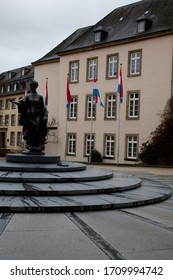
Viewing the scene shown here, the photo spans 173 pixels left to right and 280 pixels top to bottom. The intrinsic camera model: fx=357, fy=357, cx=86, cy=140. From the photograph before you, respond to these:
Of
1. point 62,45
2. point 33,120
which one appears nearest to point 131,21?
point 62,45

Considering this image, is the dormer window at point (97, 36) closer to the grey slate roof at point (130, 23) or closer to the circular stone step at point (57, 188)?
the grey slate roof at point (130, 23)

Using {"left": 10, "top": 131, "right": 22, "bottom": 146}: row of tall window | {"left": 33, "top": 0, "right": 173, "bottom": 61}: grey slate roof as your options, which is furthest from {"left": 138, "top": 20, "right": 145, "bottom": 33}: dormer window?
{"left": 10, "top": 131, "right": 22, "bottom": 146}: row of tall window

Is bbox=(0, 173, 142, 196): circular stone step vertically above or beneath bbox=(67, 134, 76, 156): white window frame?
beneath

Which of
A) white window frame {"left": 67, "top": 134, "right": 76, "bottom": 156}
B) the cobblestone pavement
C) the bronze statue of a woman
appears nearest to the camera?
the cobblestone pavement

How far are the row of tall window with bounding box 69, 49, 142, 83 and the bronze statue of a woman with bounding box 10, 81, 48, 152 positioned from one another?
1941cm

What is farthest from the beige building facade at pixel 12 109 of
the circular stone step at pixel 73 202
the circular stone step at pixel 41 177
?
the circular stone step at pixel 73 202

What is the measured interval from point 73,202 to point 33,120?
19.3 feet

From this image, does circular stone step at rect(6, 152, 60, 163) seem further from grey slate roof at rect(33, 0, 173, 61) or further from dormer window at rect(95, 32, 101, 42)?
dormer window at rect(95, 32, 101, 42)

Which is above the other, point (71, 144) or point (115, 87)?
point (115, 87)

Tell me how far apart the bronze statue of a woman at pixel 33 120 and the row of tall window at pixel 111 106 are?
17469 millimetres

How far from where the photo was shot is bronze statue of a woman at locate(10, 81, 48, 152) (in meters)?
13.5

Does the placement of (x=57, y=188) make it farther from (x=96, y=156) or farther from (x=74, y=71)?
(x=74, y=71)

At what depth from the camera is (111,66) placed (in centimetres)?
3409

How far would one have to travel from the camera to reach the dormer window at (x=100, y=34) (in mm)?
35469
